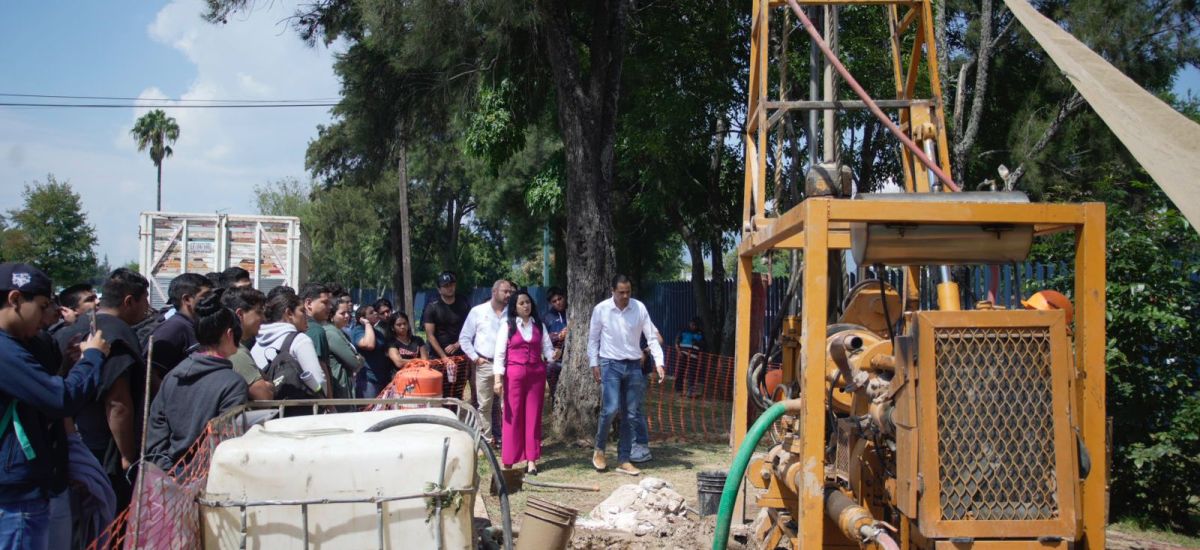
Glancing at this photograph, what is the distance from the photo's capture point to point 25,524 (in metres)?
3.44

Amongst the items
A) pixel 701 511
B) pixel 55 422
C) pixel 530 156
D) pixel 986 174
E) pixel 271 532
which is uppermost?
pixel 530 156

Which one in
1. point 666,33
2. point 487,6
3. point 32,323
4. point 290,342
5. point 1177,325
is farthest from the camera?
point 666,33

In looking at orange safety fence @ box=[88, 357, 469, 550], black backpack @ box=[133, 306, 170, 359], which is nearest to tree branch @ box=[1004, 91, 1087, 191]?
black backpack @ box=[133, 306, 170, 359]

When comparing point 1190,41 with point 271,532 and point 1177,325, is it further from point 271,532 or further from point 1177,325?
point 271,532

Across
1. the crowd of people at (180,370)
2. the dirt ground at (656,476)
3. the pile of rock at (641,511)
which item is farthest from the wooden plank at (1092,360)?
the pile of rock at (641,511)

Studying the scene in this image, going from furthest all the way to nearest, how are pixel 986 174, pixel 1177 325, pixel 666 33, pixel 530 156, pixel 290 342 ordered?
pixel 530 156 → pixel 986 174 → pixel 666 33 → pixel 1177 325 → pixel 290 342

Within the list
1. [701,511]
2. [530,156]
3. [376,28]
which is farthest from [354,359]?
[530,156]

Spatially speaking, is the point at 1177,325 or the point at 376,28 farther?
the point at 376,28

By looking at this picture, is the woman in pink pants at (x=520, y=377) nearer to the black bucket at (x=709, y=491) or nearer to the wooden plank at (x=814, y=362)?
the black bucket at (x=709, y=491)

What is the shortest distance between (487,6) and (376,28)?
4.43 feet

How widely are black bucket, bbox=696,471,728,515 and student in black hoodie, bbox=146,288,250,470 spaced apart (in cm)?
372

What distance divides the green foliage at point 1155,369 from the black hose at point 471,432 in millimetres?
4919

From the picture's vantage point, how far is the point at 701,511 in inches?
277

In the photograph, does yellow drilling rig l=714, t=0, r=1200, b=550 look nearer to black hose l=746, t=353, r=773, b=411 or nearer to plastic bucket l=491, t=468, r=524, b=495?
black hose l=746, t=353, r=773, b=411
